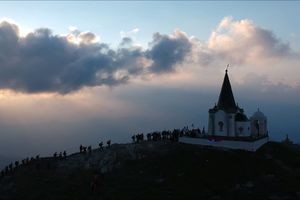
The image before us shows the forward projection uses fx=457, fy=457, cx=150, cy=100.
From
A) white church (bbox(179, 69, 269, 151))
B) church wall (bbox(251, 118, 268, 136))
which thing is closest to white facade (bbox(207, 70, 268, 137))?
white church (bbox(179, 69, 269, 151))

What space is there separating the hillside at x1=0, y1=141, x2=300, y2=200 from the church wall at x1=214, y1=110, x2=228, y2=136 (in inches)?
247

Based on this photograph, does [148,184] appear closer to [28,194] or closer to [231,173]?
[231,173]

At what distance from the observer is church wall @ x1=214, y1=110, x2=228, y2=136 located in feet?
207

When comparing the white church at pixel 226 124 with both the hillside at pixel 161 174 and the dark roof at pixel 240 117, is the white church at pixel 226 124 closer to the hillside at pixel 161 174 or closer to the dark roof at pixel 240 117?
the dark roof at pixel 240 117

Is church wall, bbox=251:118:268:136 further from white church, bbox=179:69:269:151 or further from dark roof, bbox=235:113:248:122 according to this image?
dark roof, bbox=235:113:248:122

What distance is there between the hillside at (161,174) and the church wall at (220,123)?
20.5ft

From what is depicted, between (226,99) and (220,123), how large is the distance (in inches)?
139

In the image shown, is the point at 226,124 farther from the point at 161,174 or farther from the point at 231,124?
the point at 161,174

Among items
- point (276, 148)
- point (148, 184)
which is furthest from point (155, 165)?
point (276, 148)

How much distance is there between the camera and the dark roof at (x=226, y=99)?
208ft

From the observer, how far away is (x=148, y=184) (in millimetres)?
47375

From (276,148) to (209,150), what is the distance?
949cm

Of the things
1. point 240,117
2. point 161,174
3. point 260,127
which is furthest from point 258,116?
point 161,174

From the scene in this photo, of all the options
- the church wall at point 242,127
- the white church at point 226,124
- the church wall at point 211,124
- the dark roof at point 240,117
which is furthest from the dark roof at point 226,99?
the church wall at point 242,127
